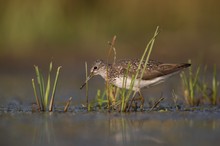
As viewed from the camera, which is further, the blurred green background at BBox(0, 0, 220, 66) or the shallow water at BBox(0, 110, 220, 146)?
the blurred green background at BBox(0, 0, 220, 66)

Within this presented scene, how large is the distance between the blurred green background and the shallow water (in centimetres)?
620

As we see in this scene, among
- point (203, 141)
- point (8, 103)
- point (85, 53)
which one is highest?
point (85, 53)

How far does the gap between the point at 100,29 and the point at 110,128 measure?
8.24 m

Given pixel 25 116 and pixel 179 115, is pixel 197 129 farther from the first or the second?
pixel 25 116

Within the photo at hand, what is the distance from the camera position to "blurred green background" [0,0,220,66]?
15227 millimetres

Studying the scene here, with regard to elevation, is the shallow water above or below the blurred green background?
below

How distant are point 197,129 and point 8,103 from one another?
13.0ft

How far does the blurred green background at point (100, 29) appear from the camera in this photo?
15227mm

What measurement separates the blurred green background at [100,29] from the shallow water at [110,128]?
620cm

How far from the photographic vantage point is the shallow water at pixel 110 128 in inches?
276

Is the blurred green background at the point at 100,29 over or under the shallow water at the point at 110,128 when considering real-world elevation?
over

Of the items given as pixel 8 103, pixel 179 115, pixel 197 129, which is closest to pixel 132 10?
pixel 8 103

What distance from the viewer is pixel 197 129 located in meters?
7.57

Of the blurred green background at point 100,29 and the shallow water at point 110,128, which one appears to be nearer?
the shallow water at point 110,128
